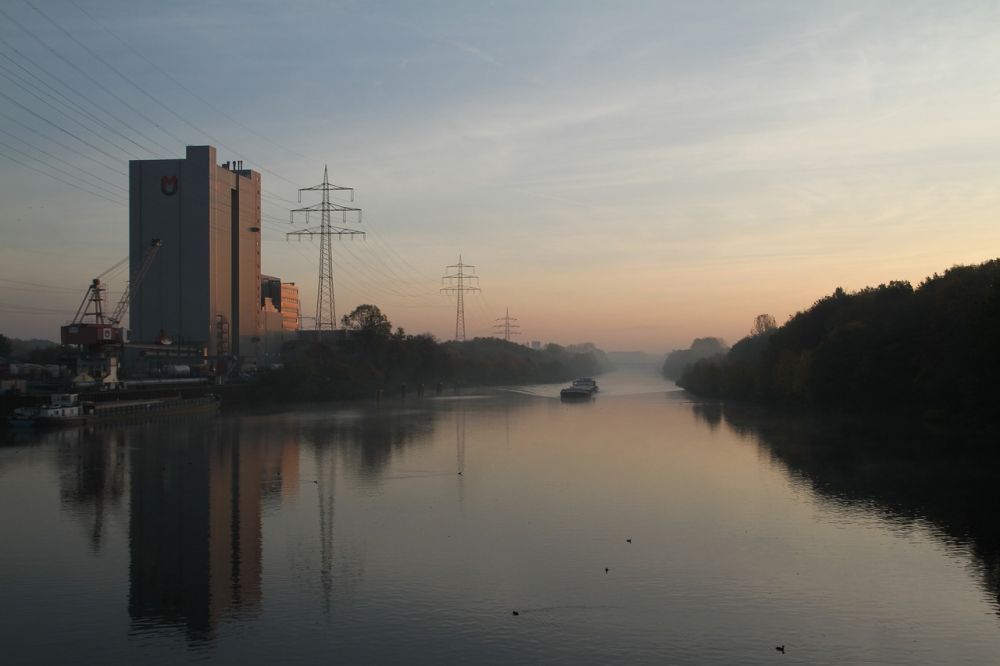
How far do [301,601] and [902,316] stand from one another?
40.5 meters

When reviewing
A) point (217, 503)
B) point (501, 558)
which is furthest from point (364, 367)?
point (501, 558)

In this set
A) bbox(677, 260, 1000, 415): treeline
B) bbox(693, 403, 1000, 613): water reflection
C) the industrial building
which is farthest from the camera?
the industrial building

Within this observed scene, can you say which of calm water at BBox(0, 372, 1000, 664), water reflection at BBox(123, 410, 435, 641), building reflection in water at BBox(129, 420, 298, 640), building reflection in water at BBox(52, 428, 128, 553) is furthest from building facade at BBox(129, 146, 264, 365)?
calm water at BBox(0, 372, 1000, 664)

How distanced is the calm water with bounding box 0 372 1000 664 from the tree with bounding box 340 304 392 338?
2221 inches

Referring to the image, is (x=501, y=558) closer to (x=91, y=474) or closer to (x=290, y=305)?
(x=91, y=474)

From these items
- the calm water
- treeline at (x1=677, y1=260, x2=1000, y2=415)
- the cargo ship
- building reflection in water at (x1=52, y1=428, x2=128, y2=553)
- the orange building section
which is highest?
the orange building section

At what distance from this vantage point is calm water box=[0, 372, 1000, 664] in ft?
36.9

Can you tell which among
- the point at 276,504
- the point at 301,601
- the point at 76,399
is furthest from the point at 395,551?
the point at 76,399

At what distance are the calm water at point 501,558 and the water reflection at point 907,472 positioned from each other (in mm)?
138

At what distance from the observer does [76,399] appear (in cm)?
4512

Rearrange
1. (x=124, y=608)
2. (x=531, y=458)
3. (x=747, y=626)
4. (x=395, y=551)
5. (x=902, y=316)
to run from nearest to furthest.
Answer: (x=747, y=626)
(x=124, y=608)
(x=395, y=551)
(x=531, y=458)
(x=902, y=316)

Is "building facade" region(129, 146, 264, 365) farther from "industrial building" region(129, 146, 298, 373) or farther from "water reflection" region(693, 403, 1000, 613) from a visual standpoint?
"water reflection" region(693, 403, 1000, 613)

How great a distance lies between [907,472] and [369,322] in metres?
68.2

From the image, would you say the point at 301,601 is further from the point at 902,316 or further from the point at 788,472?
the point at 902,316
